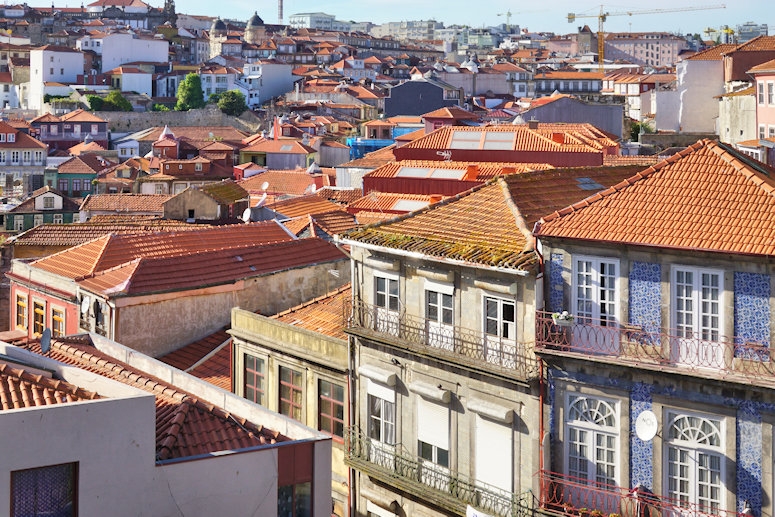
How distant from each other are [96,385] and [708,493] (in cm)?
721

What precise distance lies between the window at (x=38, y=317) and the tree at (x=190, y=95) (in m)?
86.6

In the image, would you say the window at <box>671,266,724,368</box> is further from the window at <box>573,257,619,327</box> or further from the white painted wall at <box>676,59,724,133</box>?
the white painted wall at <box>676,59,724,133</box>

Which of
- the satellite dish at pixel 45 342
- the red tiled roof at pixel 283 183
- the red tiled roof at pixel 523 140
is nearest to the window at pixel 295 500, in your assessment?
the satellite dish at pixel 45 342

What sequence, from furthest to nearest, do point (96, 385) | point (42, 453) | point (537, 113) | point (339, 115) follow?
1. point (339, 115)
2. point (537, 113)
3. point (96, 385)
4. point (42, 453)

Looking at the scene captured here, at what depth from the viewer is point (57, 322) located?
2641cm

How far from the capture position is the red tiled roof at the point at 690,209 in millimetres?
14383

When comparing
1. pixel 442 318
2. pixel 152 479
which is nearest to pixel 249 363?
pixel 442 318

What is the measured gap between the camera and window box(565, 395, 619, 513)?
50.2 ft

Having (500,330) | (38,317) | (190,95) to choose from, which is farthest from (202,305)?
(190,95)

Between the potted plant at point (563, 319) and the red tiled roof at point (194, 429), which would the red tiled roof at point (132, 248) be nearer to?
the red tiled roof at point (194, 429)

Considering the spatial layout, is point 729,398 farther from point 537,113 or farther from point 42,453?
point 537,113

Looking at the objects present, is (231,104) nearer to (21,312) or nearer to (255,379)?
(21,312)

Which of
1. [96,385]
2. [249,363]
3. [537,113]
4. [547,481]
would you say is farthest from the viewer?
[537,113]

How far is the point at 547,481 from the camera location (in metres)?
15.9
